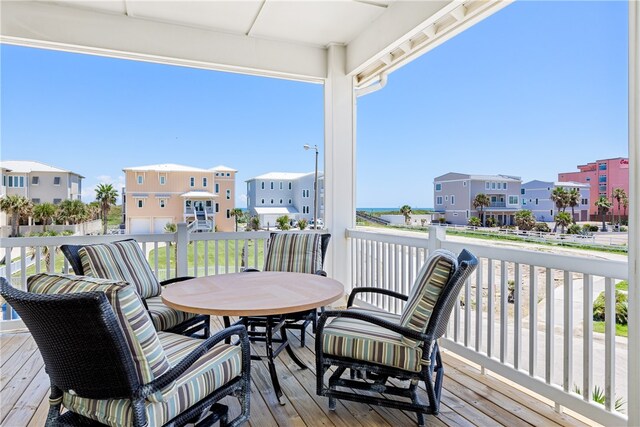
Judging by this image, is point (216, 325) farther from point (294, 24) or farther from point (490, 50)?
point (490, 50)

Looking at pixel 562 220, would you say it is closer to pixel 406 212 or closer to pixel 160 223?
pixel 406 212

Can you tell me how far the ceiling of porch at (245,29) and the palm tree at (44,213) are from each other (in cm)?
161

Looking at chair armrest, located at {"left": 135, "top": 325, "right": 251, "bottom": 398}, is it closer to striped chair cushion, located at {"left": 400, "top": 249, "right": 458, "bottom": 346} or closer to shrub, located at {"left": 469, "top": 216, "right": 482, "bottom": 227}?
striped chair cushion, located at {"left": 400, "top": 249, "right": 458, "bottom": 346}

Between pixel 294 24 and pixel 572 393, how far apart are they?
159 inches

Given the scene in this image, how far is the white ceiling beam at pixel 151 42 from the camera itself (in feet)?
11.9

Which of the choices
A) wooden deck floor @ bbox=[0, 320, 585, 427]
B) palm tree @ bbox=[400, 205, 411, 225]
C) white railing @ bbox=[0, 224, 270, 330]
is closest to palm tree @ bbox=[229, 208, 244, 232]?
white railing @ bbox=[0, 224, 270, 330]

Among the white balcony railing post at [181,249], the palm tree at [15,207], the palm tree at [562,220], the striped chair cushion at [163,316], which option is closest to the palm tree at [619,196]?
the palm tree at [562,220]

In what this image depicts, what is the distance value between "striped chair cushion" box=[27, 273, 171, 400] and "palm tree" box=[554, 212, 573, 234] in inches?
98.5

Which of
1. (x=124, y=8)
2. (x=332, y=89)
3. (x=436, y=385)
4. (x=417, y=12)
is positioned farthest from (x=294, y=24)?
(x=436, y=385)

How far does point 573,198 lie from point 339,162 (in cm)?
272

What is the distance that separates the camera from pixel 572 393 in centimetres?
218

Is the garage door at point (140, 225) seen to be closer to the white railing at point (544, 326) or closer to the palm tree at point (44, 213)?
the palm tree at point (44, 213)

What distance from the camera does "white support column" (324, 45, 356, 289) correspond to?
470 cm

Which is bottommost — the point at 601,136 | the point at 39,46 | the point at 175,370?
the point at 175,370
